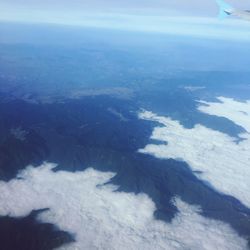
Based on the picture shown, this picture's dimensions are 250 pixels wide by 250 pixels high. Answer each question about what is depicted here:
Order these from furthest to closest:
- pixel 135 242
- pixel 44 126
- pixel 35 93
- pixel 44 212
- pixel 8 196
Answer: pixel 35 93 < pixel 44 126 < pixel 8 196 < pixel 44 212 < pixel 135 242

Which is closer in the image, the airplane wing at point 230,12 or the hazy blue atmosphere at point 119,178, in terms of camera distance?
the airplane wing at point 230,12

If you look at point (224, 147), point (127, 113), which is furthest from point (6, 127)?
point (224, 147)

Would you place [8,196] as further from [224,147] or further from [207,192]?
[224,147]

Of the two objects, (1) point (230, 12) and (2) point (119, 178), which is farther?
(2) point (119, 178)

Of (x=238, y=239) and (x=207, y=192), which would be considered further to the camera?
(x=207, y=192)

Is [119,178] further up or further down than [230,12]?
further down

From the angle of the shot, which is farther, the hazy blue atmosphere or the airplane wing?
the hazy blue atmosphere

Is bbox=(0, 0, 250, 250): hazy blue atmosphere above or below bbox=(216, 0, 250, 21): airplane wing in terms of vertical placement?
below

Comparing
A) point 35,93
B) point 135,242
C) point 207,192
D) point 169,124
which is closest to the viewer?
point 135,242

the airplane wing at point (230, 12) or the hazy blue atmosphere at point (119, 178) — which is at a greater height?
the airplane wing at point (230, 12)

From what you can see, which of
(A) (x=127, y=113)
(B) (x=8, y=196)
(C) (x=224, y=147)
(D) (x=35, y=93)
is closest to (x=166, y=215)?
(B) (x=8, y=196)
